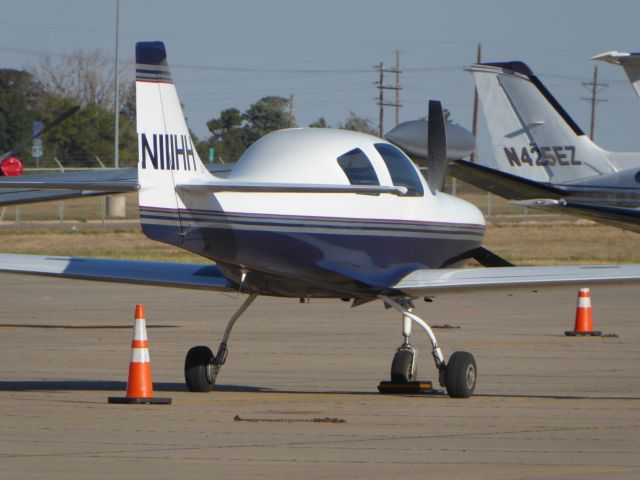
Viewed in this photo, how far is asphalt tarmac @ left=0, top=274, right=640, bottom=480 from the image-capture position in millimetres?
8188

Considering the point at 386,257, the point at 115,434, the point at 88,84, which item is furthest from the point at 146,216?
the point at 88,84

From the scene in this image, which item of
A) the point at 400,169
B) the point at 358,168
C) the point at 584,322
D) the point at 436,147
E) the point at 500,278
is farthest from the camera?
the point at 584,322

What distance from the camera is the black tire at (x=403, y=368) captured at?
12.4 meters

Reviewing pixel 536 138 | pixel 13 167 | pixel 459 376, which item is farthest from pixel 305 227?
pixel 536 138

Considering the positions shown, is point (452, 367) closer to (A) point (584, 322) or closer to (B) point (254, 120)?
(A) point (584, 322)

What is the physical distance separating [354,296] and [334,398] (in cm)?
94

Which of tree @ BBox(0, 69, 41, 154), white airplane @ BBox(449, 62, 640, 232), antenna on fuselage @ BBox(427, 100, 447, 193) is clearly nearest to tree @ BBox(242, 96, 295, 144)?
tree @ BBox(0, 69, 41, 154)

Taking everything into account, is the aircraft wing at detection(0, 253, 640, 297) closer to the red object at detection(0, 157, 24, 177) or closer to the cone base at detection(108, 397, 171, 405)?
the cone base at detection(108, 397, 171, 405)

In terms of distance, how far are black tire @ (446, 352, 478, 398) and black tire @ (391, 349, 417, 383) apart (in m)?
0.67

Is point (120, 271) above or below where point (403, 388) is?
above

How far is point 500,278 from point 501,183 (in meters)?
17.2

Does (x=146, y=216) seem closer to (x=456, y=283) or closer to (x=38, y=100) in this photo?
(x=456, y=283)

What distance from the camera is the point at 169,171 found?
1041 centimetres

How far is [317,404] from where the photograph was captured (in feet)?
37.2
